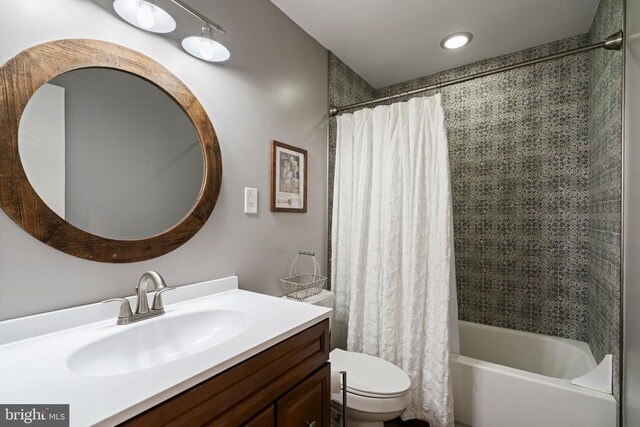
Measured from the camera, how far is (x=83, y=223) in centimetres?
95

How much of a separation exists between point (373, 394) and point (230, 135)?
1428 millimetres

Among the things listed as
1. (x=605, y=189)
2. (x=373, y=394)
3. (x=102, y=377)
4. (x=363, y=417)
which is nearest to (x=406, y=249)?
(x=373, y=394)

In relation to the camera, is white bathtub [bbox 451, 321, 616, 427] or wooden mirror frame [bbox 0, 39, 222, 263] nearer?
wooden mirror frame [bbox 0, 39, 222, 263]

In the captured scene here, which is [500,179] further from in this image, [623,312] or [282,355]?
[282,355]

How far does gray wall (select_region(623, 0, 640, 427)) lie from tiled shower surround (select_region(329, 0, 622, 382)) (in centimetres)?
38

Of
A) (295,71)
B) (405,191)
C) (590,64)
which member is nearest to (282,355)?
(405,191)

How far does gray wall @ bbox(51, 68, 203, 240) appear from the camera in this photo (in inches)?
37.5

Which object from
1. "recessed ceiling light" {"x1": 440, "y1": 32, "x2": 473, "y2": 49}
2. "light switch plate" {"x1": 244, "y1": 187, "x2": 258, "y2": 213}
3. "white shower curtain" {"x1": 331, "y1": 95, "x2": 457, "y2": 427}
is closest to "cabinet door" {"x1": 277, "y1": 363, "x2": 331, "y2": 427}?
"white shower curtain" {"x1": 331, "y1": 95, "x2": 457, "y2": 427}

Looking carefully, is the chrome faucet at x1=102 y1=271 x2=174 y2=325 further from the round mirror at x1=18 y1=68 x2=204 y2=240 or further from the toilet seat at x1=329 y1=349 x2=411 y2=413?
the toilet seat at x1=329 y1=349 x2=411 y2=413

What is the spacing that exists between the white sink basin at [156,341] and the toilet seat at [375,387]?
2.22 feet

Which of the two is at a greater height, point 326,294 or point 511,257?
point 511,257

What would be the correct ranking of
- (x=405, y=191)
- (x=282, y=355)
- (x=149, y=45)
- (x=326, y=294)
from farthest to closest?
1. (x=326, y=294)
2. (x=405, y=191)
3. (x=149, y=45)
4. (x=282, y=355)

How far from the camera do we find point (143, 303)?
1004mm

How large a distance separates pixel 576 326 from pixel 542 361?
0.33 metres
